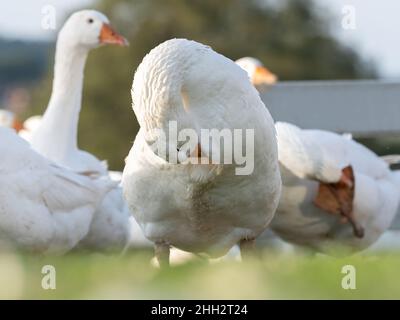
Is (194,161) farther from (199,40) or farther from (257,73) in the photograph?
Answer: (199,40)

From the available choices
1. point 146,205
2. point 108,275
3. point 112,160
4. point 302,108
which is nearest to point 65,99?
point 302,108

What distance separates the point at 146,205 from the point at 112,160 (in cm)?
3332

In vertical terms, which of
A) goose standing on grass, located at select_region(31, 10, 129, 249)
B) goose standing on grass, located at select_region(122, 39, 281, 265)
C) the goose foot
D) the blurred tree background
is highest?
the blurred tree background

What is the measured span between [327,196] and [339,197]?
10cm

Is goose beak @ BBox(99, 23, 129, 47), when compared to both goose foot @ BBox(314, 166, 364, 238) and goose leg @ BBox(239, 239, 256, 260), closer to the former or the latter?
goose foot @ BBox(314, 166, 364, 238)

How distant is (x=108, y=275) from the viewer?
16.5 feet

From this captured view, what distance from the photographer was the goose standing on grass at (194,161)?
657 centimetres

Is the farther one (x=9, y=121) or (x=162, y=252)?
(x=9, y=121)

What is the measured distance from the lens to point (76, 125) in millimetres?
11438

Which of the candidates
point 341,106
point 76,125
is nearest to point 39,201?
point 76,125

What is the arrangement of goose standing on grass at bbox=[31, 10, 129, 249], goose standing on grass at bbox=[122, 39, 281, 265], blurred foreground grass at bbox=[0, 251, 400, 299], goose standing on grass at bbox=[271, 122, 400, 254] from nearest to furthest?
blurred foreground grass at bbox=[0, 251, 400, 299], goose standing on grass at bbox=[122, 39, 281, 265], goose standing on grass at bbox=[271, 122, 400, 254], goose standing on grass at bbox=[31, 10, 129, 249]

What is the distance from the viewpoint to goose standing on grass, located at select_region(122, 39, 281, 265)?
21.6 ft

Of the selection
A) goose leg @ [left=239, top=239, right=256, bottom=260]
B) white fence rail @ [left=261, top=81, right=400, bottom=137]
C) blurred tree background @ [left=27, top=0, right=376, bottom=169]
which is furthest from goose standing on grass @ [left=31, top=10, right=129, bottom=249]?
blurred tree background @ [left=27, top=0, right=376, bottom=169]
